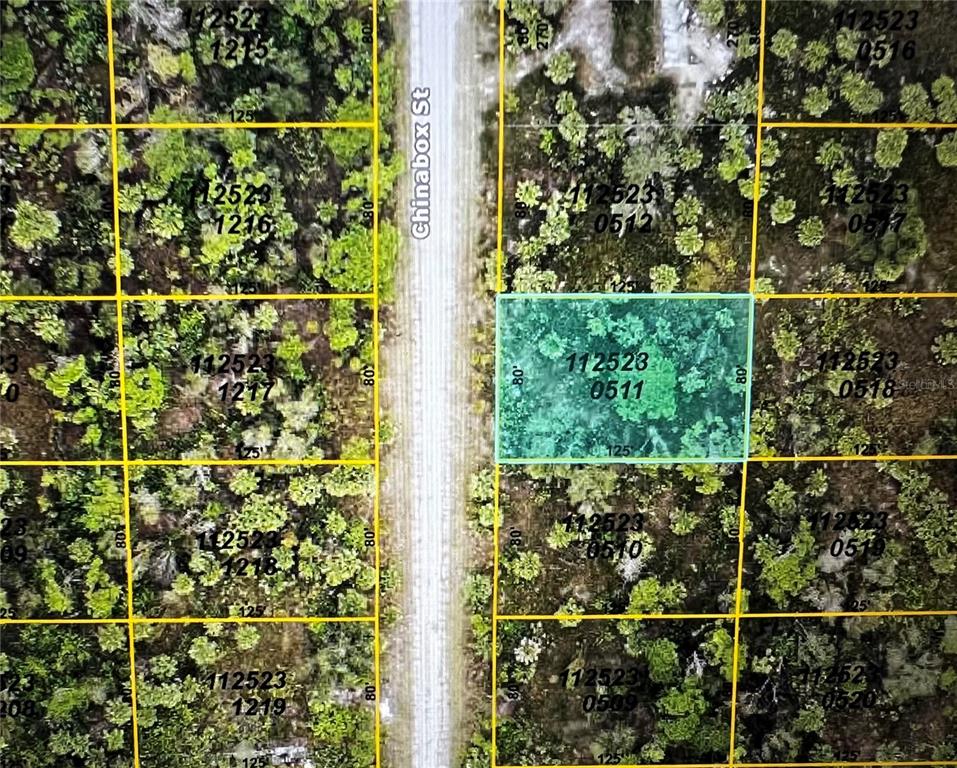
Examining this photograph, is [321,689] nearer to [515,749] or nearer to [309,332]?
[515,749]

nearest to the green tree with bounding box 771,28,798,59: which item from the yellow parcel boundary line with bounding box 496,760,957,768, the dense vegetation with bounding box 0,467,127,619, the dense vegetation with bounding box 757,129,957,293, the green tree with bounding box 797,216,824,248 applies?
the dense vegetation with bounding box 757,129,957,293

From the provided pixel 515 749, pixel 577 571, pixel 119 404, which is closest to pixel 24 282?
pixel 119 404

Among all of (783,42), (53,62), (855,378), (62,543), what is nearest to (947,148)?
(783,42)

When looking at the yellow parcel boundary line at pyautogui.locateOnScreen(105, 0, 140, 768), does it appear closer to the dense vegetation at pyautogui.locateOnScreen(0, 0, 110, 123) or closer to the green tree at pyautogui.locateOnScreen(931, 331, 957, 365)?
the dense vegetation at pyautogui.locateOnScreen(0, 0, 110, 123)

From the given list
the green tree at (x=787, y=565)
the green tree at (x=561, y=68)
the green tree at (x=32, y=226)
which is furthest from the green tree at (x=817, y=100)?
the green tree at (x=32, y=226)

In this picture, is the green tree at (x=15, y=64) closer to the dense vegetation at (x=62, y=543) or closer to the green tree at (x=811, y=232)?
the dense vegetation at (x=62, y=543)
